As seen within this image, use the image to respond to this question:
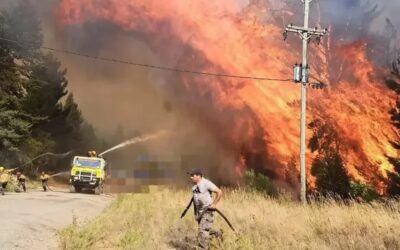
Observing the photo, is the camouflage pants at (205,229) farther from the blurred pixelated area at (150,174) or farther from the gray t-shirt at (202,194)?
the blurred pixelated area at (150,174)

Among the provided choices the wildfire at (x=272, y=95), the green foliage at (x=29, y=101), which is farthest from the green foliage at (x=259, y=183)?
the green foliage at (x=29, y=101)

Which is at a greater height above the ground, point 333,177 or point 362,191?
point 333,177

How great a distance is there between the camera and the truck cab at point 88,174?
113 ft

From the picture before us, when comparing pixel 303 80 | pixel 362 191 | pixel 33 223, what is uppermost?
pixel 303 80

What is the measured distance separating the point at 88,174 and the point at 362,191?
60.5 feet

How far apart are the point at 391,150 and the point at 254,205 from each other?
13932mm

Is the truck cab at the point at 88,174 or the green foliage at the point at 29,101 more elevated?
the green foliage at the point at 29,101

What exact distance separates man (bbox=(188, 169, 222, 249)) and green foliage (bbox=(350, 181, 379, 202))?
53.1ft

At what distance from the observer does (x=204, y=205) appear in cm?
1085

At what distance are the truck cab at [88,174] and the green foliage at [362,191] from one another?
1713 cm

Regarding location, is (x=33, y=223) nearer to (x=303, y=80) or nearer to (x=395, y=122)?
(x=303, y=80)

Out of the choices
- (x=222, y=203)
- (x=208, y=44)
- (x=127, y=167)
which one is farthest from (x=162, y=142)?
(x=222, y=203)

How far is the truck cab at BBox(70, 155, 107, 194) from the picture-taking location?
3434 cm

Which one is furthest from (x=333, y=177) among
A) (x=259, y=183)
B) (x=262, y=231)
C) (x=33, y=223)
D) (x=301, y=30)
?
(x=33, y=223)
